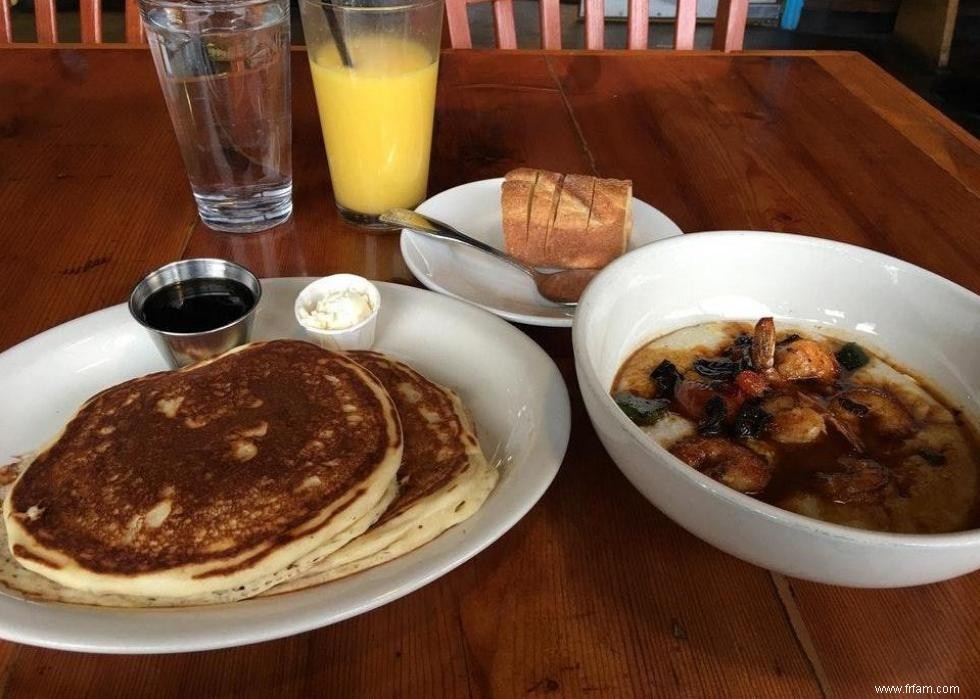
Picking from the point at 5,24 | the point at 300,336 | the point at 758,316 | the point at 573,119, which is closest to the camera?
the point at 758,316

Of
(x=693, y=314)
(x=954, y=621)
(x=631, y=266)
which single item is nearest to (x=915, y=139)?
(x=693, y=314)

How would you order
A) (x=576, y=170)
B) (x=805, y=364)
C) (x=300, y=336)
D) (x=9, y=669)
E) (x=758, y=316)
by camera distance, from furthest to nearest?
(x=576, y=170) → (x=300, y=336) → (x=758, y=316) → (x=805, y=364) → (x=9, y=669)

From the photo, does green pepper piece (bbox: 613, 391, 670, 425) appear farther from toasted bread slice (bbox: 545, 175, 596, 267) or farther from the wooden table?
toasted bread slice (bbox: 545, 175, 596, 267)

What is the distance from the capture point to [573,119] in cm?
198

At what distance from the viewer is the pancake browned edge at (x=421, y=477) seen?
2.76 feet

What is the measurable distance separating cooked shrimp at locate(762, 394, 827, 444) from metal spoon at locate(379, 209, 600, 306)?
46 centimetres

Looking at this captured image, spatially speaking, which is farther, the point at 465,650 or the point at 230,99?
the point at 230,99

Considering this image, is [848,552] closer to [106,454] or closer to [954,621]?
[954,621]

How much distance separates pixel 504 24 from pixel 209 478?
211 centimetres

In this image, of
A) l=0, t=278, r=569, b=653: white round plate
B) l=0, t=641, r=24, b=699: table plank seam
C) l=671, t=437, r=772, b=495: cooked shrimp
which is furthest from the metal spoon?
l=0, t=641, r=24, b=699: table plank seam

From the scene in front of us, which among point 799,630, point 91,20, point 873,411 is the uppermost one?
point 91,20

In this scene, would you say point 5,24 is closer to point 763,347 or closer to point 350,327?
point 350,327

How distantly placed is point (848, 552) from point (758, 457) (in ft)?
0.77

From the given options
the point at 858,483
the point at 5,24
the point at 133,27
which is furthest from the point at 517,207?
the point at 5,24
